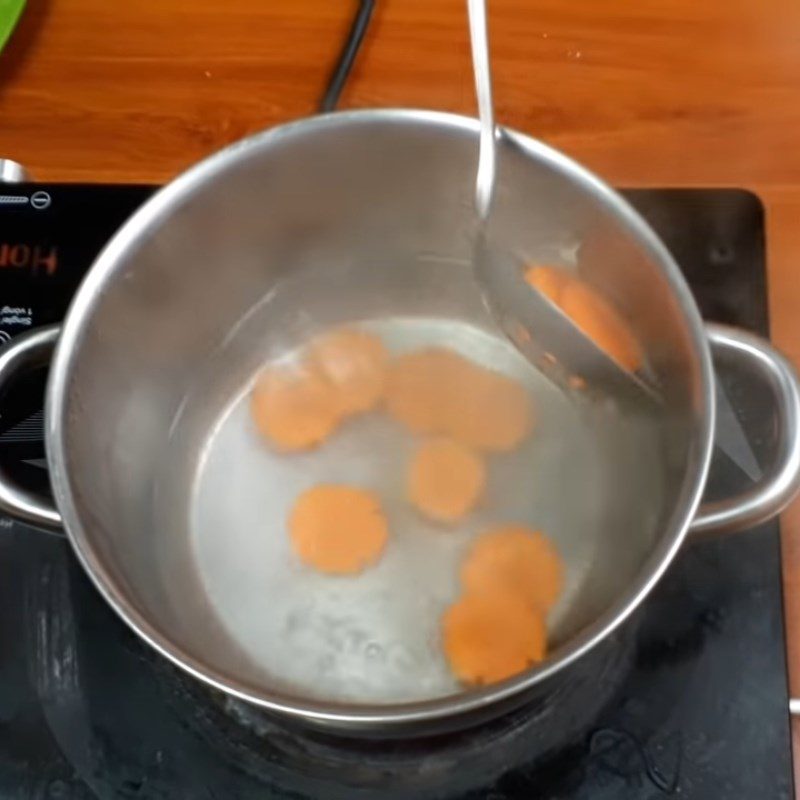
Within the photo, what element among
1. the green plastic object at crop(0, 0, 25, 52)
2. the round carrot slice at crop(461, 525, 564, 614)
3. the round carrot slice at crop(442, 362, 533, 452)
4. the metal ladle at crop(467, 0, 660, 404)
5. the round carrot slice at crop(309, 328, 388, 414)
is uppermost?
the green plastic object at crop(0, 0, 25, 52)

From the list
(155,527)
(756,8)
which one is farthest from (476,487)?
(756,8)

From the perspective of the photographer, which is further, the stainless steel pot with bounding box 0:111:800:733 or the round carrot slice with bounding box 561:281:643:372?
the round carrot slice with bounding box 561:281:643:372

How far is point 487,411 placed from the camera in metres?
0.77

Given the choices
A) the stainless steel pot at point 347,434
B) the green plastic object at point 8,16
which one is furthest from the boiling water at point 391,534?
the green plastic object at point 8,16

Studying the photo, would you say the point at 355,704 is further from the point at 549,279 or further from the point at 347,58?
the point at 347,58

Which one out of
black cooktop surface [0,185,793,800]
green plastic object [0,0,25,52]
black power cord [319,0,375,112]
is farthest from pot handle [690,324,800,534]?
green plastic object [0,0,25,52]

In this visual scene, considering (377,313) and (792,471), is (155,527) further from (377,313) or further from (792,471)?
(792,471)

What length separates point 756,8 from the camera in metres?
0.77

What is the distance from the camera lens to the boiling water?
67 centimetres

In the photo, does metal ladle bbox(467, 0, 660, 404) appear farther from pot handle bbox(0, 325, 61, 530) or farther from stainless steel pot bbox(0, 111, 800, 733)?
pot handle bbox(0, 325, 61, 530)

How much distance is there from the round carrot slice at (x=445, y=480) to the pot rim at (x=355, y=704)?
22cm

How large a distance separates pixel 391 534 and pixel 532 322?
0.16 metres

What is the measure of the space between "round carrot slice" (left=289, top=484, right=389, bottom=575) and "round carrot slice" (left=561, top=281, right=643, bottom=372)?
0.18 meters

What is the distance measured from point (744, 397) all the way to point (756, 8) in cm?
28
